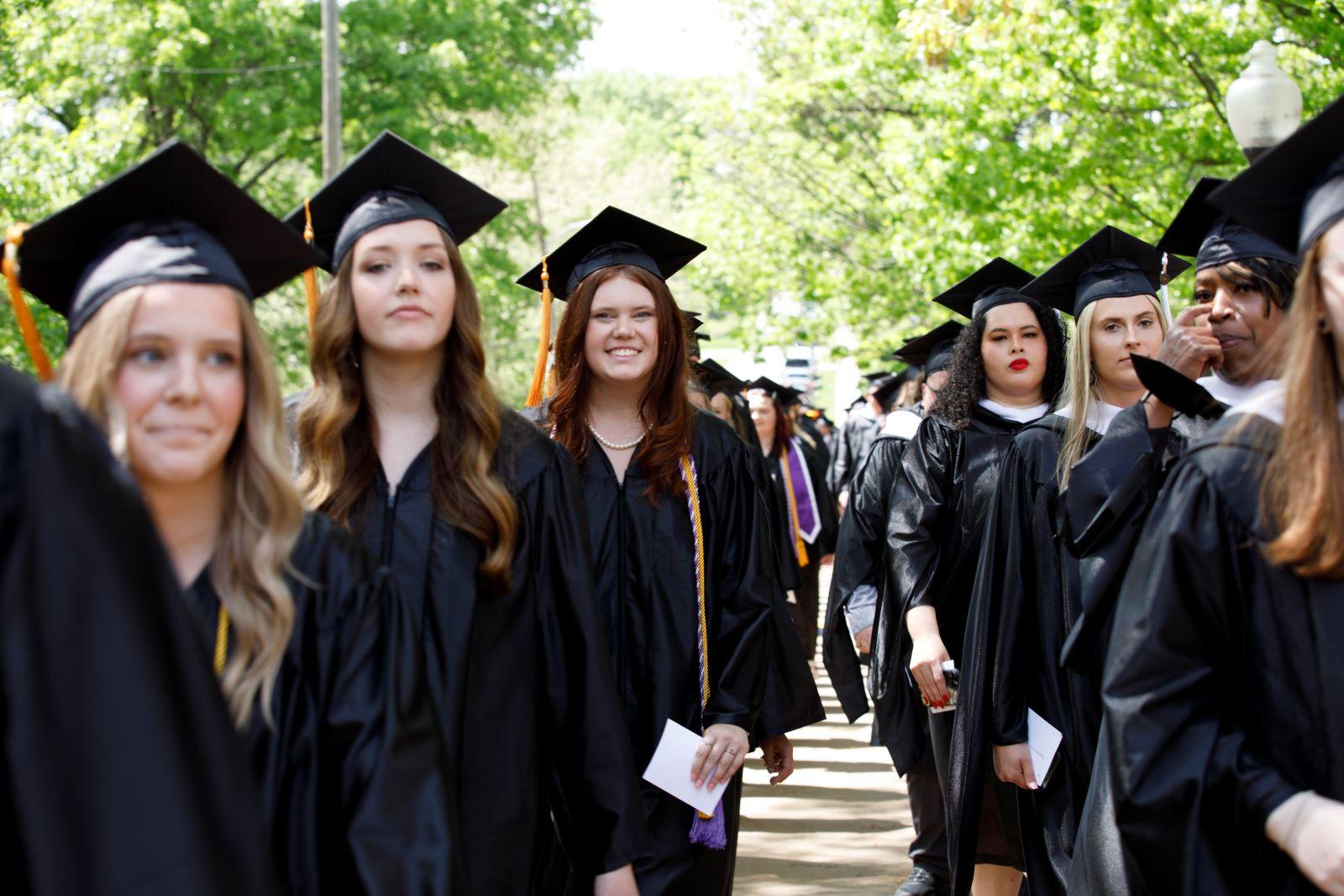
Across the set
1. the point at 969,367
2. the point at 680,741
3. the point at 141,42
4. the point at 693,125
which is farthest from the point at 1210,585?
the point at 693,125

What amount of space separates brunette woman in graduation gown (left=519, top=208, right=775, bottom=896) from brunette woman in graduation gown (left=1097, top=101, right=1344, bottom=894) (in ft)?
5.50

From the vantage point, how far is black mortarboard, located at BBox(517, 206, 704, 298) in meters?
4.53

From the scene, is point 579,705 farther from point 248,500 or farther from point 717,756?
point 248,500

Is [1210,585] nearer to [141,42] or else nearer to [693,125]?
[141,42]

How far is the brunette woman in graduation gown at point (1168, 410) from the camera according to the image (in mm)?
3635

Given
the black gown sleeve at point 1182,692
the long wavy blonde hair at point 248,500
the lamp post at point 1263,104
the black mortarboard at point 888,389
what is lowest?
the black gown sleeve at point 1182,692

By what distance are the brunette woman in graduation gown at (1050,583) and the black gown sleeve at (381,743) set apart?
2.30 metres

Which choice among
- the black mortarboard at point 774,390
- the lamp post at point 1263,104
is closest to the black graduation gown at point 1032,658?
the lamp post at point 1263,104

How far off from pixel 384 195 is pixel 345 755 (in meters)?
1.55

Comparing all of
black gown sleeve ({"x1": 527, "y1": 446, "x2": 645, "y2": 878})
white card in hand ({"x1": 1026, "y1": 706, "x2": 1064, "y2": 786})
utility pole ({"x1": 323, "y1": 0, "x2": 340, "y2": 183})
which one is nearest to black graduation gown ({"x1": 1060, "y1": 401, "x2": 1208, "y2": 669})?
white card in hand ({"x1": 1026, "y1": 706, "x2": 1064, "y2": 786})

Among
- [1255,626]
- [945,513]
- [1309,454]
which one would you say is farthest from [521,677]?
[945,513]

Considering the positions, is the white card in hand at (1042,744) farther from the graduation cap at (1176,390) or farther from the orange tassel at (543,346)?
the orange tassel at (543,346)

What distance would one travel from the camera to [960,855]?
4746mm

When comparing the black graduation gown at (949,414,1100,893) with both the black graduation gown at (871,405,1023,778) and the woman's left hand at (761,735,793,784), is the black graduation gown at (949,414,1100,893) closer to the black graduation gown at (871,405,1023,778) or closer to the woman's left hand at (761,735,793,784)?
the woman's left hand at (761,735,793,784)
